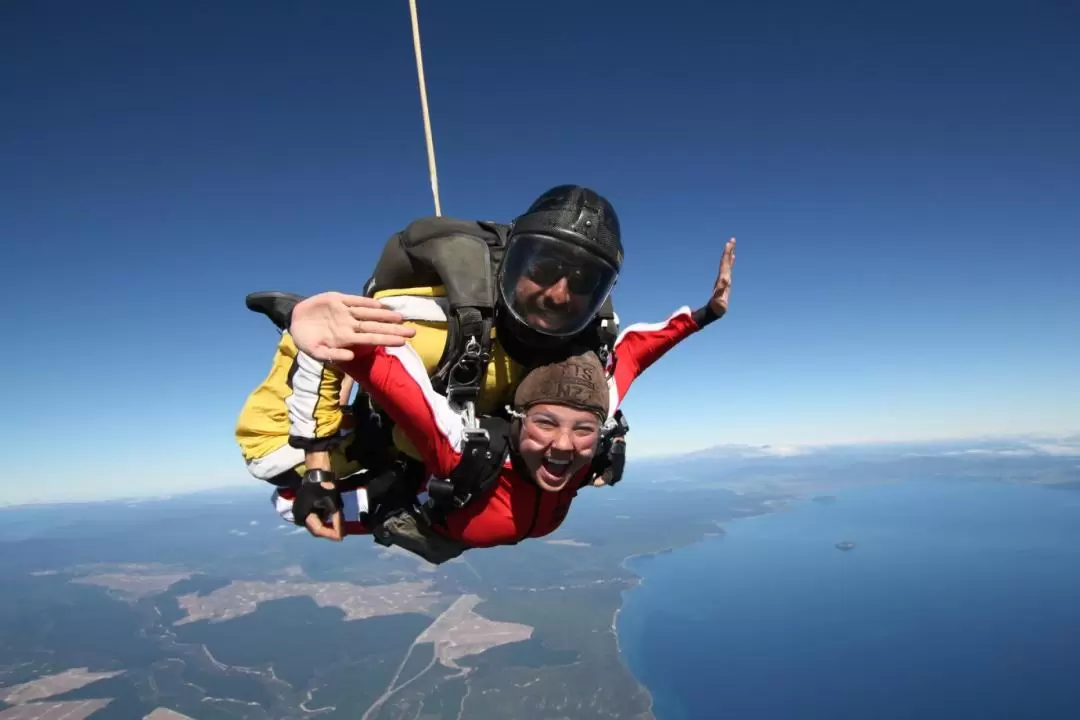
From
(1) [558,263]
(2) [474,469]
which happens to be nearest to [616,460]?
(2) [474,469]

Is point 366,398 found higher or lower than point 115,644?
higher

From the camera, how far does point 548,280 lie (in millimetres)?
1915

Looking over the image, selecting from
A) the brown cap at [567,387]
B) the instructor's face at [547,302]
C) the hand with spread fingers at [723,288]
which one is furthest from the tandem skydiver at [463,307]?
the hand with spread fingers at [723,288]

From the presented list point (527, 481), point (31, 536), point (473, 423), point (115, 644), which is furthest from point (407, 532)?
point (31, 536)

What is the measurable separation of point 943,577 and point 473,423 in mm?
86333

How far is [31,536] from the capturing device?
164 metres

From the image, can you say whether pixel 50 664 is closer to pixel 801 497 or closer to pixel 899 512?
pixel 899 512

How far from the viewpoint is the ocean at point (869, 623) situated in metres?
38.1

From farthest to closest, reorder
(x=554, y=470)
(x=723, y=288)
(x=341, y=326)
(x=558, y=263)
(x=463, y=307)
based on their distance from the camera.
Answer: (x=723, y=288)
(x=554, y=470)
(x=558, y=263)
(x=463, y=307)
(x=341, y=326)

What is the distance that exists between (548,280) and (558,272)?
0.15ft

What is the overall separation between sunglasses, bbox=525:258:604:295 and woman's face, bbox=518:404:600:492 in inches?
18.0

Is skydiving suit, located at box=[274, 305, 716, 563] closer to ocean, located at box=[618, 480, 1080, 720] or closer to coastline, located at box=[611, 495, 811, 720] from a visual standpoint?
ocean, located at box=[618, 480, 1080, 720]

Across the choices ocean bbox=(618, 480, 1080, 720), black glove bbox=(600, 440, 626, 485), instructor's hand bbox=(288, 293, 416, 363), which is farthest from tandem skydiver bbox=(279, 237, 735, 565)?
ocean bbox=(618, 480, 1080, 720)

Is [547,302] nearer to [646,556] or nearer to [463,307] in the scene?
[463,307]
